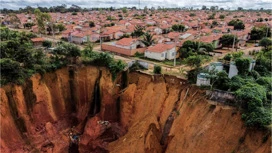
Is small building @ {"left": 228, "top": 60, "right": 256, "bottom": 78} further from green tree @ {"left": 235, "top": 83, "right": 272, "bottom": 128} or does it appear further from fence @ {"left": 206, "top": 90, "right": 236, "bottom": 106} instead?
fence @ {"left": 206, "top": 90, "right": 236, "bottom": 106}

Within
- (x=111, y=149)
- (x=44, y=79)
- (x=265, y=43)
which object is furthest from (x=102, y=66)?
(x=265, y=43)

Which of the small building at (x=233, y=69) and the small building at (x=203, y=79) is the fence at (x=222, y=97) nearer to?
the small building at (x=203, y=79)

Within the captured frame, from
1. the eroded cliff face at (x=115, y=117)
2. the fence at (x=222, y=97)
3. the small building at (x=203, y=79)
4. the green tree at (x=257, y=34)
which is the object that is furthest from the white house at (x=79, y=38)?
the green tree at (x=257, y=34)

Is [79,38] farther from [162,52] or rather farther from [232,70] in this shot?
[232,70]

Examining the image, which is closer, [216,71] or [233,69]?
[216,71]

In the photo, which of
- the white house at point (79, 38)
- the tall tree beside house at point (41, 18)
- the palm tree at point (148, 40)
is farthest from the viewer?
the tall tree beside house at point (41, 18)

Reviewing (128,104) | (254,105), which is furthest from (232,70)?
(128,104)
